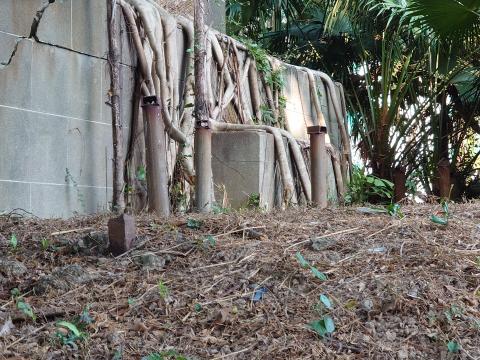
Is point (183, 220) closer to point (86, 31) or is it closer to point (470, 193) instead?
point (86, 31)

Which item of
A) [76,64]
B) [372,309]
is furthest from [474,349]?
[76,64]

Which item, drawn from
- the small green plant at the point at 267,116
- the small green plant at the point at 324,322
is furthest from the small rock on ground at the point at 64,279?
the small green plant at the point at 267,116

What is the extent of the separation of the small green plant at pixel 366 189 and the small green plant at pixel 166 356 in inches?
219

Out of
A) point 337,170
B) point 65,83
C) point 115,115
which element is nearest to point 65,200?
point 115,115

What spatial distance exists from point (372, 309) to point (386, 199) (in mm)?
6308

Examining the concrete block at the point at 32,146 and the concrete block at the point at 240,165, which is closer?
the concrete block at the point at 32,146

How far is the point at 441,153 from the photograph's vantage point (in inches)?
430

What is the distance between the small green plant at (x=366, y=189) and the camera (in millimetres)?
8180

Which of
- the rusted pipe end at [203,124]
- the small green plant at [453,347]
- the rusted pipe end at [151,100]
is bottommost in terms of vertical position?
the small green plant at [453,347]

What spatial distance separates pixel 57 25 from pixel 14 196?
125cm

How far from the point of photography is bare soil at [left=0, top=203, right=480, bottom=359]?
2627 mm

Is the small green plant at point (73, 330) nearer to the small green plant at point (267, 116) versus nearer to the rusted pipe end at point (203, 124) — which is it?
the rusted pipe end at point (203, 124)

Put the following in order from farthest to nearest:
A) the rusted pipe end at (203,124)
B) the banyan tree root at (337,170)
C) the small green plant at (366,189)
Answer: the banyan tree root at (337,170) → the small green plant at (366,189) → the rusted pipe end at (203,124)

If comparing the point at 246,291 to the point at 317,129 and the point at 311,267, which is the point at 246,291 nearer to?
the point at 311,267
